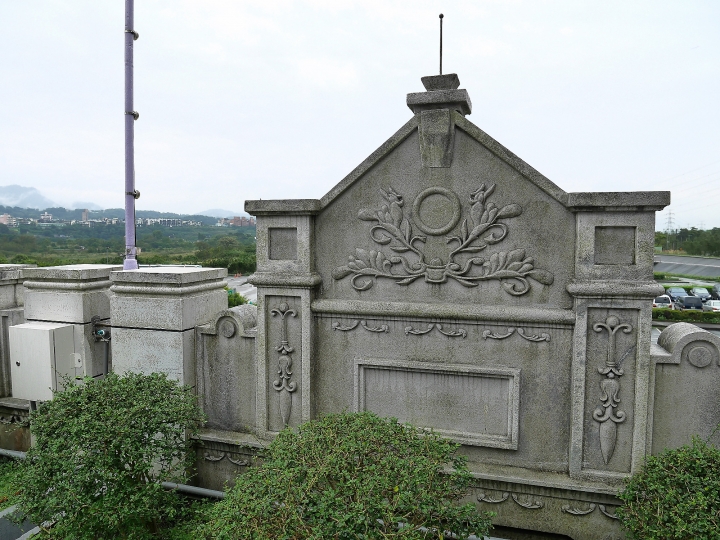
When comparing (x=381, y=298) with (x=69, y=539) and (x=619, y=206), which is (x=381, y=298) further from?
(x=69, y=539)

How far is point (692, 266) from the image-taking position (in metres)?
45.1

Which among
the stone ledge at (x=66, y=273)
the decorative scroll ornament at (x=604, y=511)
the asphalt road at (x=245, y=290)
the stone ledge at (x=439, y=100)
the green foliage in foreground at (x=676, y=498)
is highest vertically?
the stone ledge at (x=439, y=100)

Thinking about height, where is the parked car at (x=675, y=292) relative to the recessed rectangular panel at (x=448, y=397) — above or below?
below

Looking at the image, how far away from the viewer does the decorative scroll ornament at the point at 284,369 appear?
4.57 metres

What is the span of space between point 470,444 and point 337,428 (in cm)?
154

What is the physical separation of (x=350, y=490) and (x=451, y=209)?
96.3 inches

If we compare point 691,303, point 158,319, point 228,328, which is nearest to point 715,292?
point 691,303

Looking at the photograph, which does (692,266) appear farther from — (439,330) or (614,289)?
(439,330)

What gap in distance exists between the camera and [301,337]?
452cm

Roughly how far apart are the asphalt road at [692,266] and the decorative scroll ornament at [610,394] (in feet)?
148

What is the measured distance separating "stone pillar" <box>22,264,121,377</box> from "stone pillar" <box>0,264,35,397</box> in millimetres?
528

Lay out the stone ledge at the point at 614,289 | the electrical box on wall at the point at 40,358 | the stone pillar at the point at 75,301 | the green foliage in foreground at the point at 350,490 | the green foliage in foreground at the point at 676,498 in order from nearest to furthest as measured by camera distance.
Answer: the green foliage in foreground at the point at 350,490 → the green foliage in foreground at the point at 676,498 → the stone ledge at the point at 614,289 → the electrical box on wall at the point at 40,358 → the stone pillar at the point at 75,301

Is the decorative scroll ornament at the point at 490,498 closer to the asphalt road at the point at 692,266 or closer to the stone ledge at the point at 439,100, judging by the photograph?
the stone ledge at the point at 439,100

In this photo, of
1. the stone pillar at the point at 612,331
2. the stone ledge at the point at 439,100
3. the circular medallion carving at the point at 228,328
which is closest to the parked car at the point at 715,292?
the stone pillar at the point at 612,331
